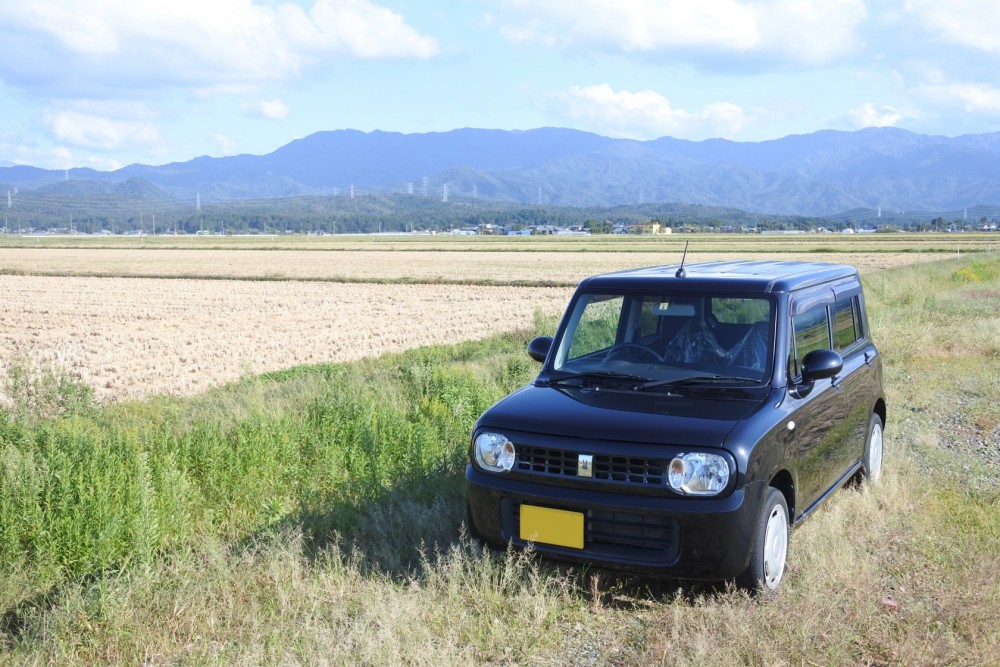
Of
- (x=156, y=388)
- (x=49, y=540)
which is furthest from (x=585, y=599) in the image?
(x=156, y=388)

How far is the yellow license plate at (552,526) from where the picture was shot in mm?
4336

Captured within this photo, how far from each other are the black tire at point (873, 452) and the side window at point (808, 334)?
49.2 inches

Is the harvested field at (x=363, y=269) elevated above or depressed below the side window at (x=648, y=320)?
below

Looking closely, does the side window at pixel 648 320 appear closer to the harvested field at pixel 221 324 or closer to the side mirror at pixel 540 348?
the side mirror at pixel 540 348

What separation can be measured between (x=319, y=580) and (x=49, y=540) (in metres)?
1.72

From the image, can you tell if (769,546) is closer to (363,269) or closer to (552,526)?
(552,526)

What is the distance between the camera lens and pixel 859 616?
413 cm

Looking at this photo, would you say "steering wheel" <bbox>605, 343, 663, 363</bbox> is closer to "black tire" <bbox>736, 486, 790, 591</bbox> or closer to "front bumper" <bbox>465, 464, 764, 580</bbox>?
"black tire" <bbox>736, 486, 790, 591</bbox>

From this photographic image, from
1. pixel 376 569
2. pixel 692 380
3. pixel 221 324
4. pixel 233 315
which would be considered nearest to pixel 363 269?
pixel 233 315

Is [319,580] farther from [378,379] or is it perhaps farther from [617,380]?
[378,379]

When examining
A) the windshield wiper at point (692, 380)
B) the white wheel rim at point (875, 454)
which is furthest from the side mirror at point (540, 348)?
the white wheel rim at point (875, 454)

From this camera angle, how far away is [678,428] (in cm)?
427

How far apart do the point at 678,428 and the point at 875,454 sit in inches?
130

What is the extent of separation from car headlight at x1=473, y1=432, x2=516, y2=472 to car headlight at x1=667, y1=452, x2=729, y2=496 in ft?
2.94
